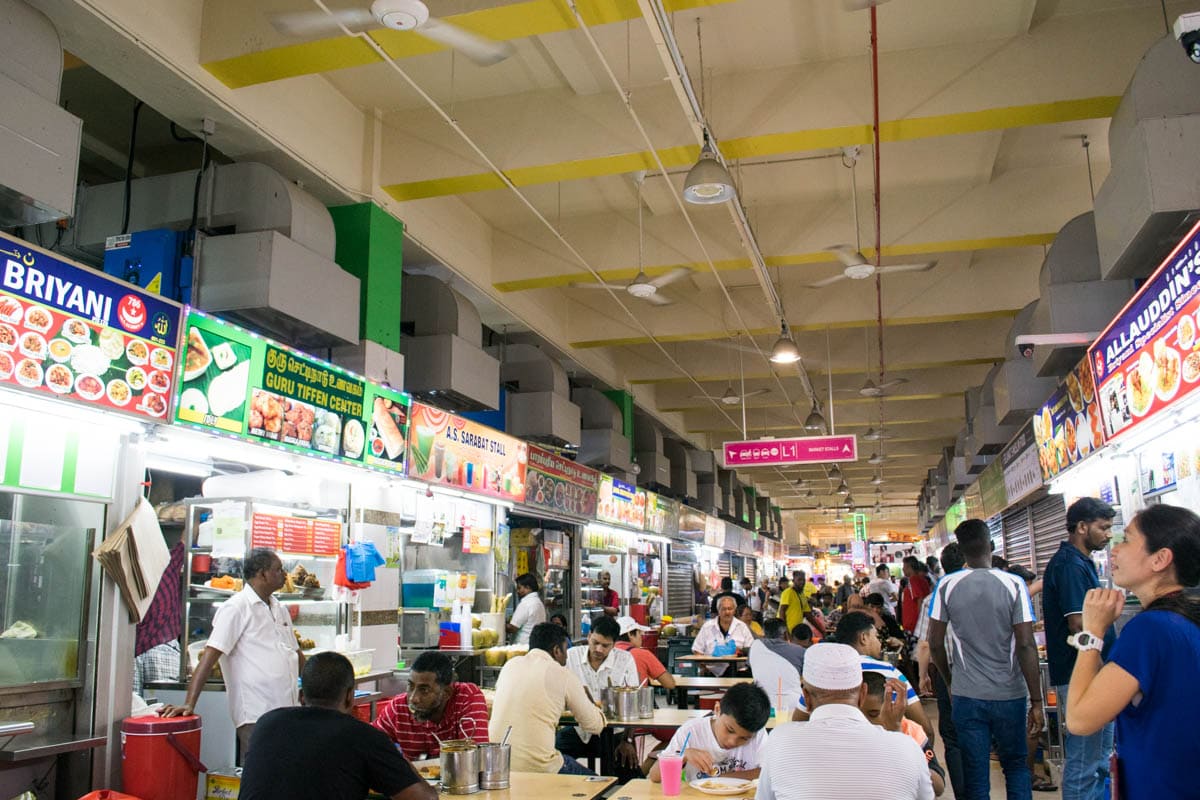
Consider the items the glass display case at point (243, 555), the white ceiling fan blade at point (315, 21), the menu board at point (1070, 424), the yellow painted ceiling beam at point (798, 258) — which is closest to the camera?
the white ceiling fan blade at point (315, 21)

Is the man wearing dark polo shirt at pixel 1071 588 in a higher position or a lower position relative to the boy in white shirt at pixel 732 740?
higher

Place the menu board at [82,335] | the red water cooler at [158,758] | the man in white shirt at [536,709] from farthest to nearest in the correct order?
the red water cooler at [158,758]
the man in white shirt at [536,709]
the menu board at [82,335]

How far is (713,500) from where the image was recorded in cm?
2197

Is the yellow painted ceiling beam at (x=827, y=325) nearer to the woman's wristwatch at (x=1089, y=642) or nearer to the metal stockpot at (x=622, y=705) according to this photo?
the metal stockpot at (x=622, y=705)

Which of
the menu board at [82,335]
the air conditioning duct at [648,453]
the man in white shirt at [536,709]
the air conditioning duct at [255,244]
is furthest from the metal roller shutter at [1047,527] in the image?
the menu board at [82,335]

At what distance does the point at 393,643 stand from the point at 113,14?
5311 mm

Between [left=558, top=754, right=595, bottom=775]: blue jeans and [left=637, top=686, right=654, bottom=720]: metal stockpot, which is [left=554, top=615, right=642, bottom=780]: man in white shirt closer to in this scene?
[left=637, top=686, right=654, bottom=720]: metal stockpot

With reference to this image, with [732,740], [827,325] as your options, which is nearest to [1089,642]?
[732,740]

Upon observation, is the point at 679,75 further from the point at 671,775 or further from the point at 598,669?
the point at 671,775

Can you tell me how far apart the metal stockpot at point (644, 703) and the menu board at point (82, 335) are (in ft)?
11.1

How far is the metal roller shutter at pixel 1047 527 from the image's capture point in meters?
11.1

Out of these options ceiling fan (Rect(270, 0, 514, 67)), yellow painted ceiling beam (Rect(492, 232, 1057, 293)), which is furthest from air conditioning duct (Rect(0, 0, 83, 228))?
yellow painted ceiling beam (Rect(492, 232, 1057, 293))

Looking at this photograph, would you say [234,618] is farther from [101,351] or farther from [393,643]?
[393,643]

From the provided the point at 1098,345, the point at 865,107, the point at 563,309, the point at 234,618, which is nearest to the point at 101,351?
the point at 234,618
